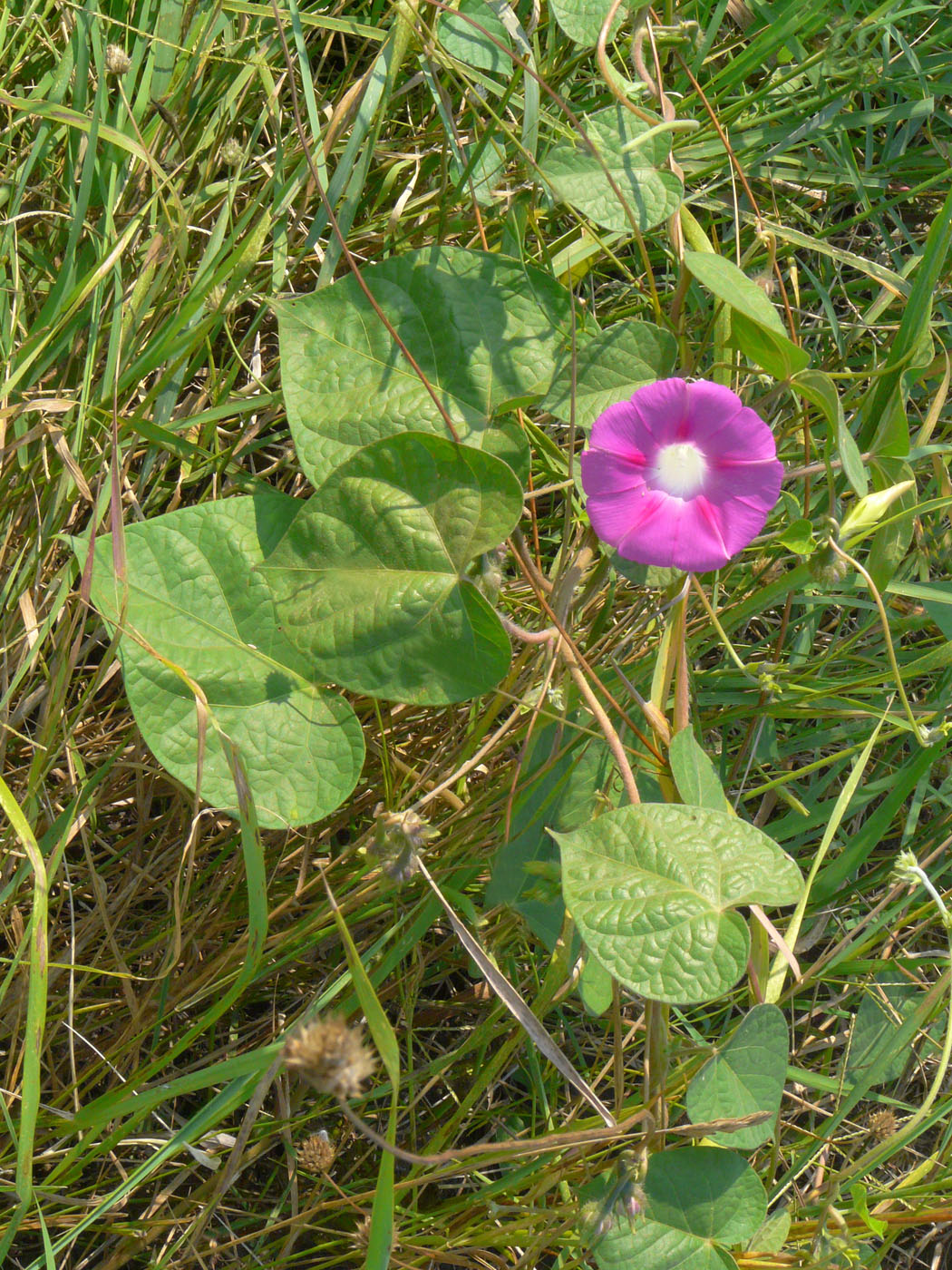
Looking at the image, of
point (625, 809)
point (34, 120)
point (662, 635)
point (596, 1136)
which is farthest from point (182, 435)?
point (596, 1136)

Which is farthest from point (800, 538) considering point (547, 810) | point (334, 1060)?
point (334, 1060)

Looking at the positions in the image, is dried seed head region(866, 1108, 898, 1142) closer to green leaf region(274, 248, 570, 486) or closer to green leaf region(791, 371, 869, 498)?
green leaf region(791, 371, 869, 498)

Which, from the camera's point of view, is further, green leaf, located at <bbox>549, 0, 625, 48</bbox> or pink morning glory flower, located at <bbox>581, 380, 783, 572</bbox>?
green leaf, located at <bbox>549, 0, 625, 48</bbox>

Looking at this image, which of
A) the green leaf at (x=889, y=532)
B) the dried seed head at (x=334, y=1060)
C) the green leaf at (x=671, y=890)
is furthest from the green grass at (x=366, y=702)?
the dried seed head at (x=334, y=1060)

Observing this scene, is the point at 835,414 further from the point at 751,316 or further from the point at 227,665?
the point at 227,665

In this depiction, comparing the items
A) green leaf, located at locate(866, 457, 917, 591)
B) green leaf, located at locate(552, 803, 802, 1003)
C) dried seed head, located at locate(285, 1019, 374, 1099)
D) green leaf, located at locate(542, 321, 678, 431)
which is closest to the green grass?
green leaf, located at locate(866, 457, 917, 591)

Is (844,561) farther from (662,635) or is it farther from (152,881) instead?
(152,881)
